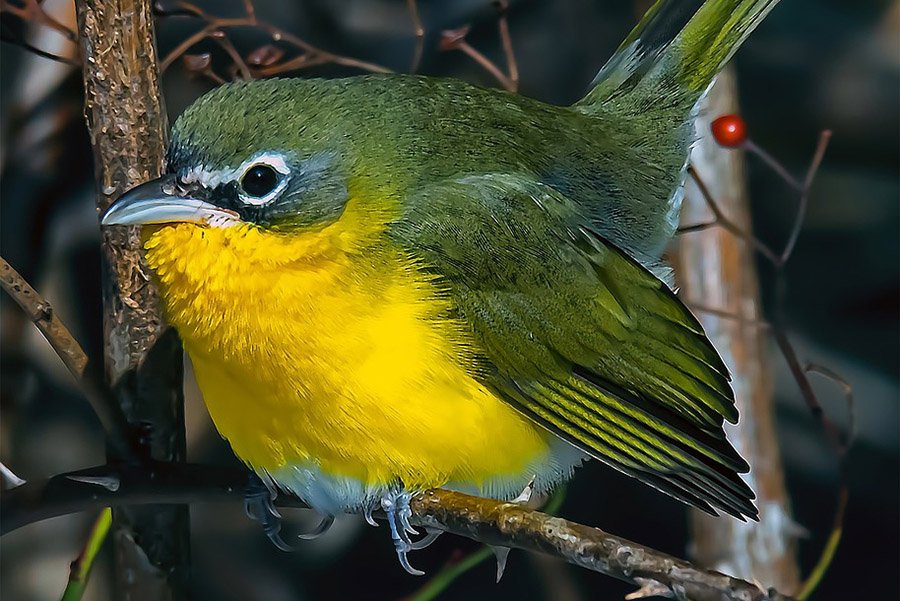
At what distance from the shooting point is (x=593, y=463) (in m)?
2.97

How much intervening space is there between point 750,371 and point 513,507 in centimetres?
124

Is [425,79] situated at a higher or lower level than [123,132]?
higher

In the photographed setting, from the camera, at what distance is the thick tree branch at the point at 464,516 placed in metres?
1.15

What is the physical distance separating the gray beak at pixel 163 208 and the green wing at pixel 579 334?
10.4 inches

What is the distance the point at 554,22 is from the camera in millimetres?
3059

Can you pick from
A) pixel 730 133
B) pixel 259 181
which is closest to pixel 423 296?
pixel 259 181

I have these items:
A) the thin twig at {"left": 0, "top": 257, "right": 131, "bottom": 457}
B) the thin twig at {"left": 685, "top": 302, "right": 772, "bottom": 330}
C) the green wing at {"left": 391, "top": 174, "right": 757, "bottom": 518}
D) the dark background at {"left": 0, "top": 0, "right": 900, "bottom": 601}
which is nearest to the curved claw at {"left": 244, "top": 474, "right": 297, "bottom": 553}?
the thin twig at {"left": 0, "top": 257, "right": 131, "bottom": 457}

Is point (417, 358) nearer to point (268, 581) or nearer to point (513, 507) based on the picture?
point (513, 507)

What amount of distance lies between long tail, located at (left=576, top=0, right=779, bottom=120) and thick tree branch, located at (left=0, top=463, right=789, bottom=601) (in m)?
0.87

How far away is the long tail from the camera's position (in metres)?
2.08

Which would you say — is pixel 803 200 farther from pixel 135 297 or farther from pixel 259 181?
pixel 135 297

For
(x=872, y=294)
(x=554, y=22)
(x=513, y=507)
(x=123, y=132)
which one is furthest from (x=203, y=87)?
(x=872, y=294)

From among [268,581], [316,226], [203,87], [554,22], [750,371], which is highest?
[554,22]

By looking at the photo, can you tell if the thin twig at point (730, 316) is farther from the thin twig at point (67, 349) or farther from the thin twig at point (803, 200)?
the thin twig at point (67, 349)
